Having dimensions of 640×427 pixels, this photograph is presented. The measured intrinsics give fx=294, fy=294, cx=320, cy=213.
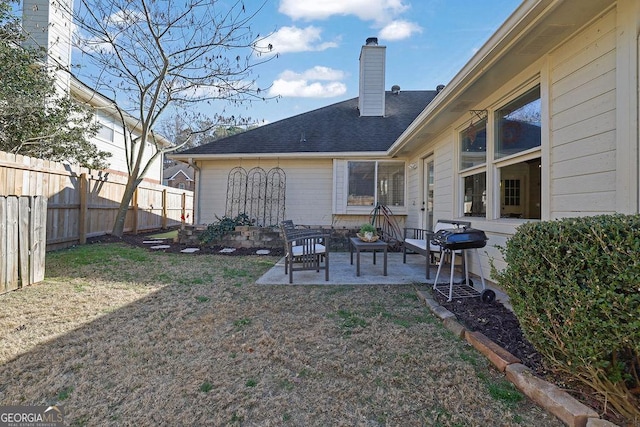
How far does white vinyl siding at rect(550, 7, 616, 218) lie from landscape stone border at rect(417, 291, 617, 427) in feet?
4.82

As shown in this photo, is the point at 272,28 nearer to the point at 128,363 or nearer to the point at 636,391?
the point at 128,363

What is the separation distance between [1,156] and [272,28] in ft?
18.5

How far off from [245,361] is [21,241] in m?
3.76

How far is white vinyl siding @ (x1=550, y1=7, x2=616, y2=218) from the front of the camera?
236cm

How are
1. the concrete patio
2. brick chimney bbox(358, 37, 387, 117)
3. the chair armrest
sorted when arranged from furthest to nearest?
1. brick chimney bbox(358, 37, 387, 117)
2. the chair armrest
3. the concrete patio

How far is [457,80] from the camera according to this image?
141 inches

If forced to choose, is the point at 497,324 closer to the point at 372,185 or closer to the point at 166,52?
the point at 372,185

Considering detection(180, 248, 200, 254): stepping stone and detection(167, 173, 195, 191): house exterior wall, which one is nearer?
detection(180, 248, 200, 254): stepping stone

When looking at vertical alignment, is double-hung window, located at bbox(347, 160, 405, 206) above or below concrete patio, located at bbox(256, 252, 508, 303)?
above

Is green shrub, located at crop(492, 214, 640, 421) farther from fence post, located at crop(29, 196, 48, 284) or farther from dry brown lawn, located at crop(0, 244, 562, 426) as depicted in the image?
fence post, located at crop(29, 196, 48, 284)

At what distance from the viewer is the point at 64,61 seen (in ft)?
27.0

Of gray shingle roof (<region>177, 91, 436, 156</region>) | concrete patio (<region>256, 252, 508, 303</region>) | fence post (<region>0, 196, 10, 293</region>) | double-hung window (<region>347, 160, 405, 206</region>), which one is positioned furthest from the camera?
gray shingle roof (<region>177, 91, 436, 156</region>)

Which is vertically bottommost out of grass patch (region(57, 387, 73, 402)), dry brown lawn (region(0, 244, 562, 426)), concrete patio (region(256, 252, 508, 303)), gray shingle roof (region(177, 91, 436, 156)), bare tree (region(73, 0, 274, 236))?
grass patch (region(57, 387, 73, 402))

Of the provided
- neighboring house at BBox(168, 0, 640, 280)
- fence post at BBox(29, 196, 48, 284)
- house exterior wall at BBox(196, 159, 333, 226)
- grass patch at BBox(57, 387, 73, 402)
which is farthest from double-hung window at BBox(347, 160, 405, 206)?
grass patch at BBox(57, 387, 73, 402)
